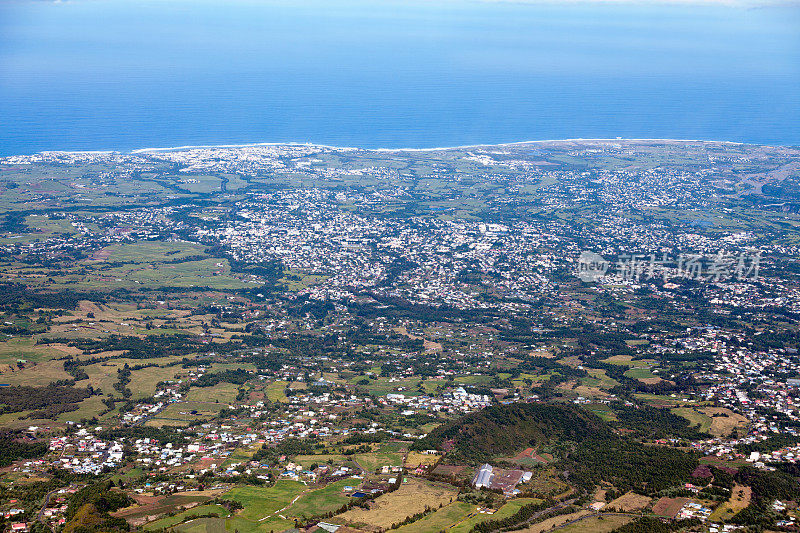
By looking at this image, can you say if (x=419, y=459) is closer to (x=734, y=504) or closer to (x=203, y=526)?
(x=203, y=526)

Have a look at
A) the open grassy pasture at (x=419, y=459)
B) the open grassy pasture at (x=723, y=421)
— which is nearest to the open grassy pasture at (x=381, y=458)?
the open grassy pasture at (x=419, y=459)

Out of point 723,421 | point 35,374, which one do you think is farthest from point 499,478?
point 35,374

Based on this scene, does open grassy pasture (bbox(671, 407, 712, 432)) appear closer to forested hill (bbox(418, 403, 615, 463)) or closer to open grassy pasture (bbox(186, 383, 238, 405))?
forested hill (bbox(418, 403, 615, 463))

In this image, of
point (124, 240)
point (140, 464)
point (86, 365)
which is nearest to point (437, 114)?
point (124, 240)

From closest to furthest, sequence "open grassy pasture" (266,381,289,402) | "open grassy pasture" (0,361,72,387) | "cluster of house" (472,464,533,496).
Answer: "cluster of house" (472,464,533,496) → "open grassy pasture" (0,361,72,387) → "open grassy pasture" (266,381,289,402)

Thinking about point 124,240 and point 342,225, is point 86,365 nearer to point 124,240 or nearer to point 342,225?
point 124,240

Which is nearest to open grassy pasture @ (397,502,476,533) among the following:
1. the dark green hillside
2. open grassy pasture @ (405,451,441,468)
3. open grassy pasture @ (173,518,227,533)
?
open grassy pasture @ (405,451,441,468)
